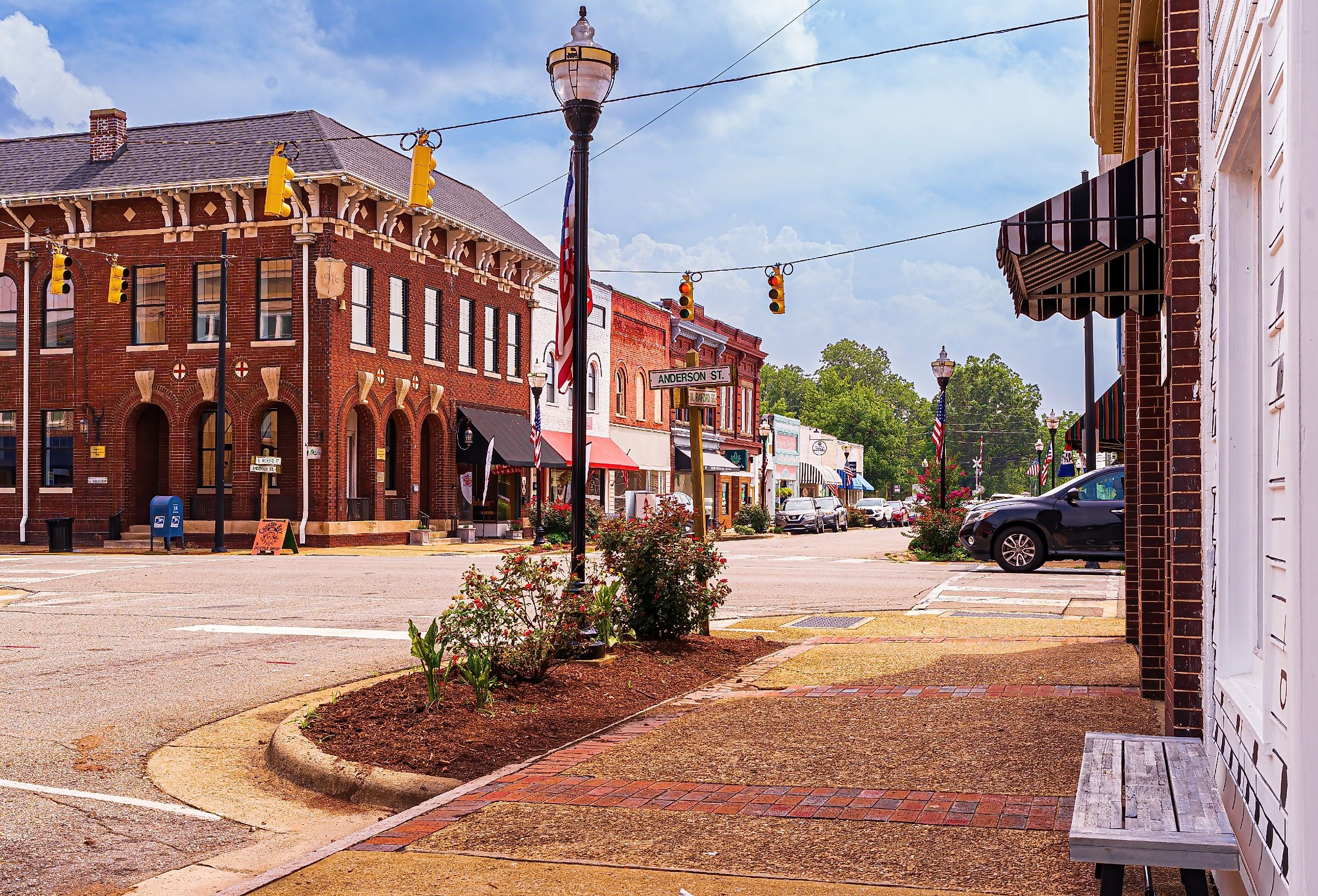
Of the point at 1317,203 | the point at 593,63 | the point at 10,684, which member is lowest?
the point at 10,684

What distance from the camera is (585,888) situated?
15.4 ft

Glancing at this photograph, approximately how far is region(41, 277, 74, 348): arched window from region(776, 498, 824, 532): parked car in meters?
29.2

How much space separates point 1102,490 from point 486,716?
15561 mm

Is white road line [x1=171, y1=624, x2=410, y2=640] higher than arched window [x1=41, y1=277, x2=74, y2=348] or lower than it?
lower

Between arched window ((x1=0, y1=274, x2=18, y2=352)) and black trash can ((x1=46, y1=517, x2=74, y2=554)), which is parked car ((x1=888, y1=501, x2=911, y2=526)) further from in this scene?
black trash can ((x1=46, y1=517, x2=74, y2=554))

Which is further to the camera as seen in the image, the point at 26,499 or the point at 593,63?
the point at 26,499

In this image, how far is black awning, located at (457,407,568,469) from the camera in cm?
3794

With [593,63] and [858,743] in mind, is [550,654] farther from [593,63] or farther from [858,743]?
[593,63]

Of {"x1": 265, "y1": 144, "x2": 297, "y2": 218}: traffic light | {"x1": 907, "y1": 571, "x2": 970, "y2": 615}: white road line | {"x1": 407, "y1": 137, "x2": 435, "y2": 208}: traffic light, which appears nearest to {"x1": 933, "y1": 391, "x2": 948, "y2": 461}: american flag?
{"x1": 907, "y1": 571, "x2": 970, "y2": 615}: white road line

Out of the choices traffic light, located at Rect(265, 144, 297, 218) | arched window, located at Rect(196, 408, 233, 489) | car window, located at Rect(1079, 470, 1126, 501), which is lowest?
car window, located at Rect(1079, 470, 1126, 501)

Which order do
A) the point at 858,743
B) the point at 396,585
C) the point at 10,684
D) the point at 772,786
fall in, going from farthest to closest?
the point at 396,585
the point at 10,684
the point at 858,743
the point at 772,786

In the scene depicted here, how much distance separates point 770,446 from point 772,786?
6750 cm

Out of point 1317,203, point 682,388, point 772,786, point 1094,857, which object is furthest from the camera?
point 682,388

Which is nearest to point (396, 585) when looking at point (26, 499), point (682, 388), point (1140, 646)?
point (682, 388)
